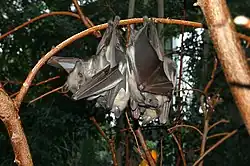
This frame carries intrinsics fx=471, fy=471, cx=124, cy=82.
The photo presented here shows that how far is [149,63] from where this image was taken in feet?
3.39

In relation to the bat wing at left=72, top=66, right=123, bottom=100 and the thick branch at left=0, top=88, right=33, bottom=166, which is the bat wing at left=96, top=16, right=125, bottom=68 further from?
the thick branch at left=0, top=88, right=33, bottom=166

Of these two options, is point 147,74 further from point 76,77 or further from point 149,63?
point 76,77

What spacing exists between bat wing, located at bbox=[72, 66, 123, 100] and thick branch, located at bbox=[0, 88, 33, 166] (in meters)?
0.30

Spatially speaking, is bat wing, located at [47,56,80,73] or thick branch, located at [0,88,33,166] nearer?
thick branch, located at [0,88,33,166]

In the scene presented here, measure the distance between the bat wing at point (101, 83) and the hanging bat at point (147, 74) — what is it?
0.04m

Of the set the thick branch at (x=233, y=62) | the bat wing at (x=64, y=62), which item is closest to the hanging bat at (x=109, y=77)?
the bat wing at (x=64, y=62)

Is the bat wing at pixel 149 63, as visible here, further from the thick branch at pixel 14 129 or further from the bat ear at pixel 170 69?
the thick branch at pixel 14 129

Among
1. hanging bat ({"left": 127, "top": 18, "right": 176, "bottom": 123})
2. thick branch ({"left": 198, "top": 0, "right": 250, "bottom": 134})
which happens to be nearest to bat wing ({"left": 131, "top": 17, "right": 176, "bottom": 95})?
hanging bat ({"left": 127, "top": 18, "right": 176, "bottom": 123})

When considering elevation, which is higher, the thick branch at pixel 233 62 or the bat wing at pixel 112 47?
the bat wing at pixel 112 47

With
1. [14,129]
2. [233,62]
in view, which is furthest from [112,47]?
[233,62]

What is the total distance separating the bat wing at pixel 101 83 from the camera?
0.98 m

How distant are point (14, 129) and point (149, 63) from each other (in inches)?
16.0

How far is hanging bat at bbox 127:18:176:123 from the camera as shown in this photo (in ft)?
3.26

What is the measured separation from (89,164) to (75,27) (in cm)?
116
